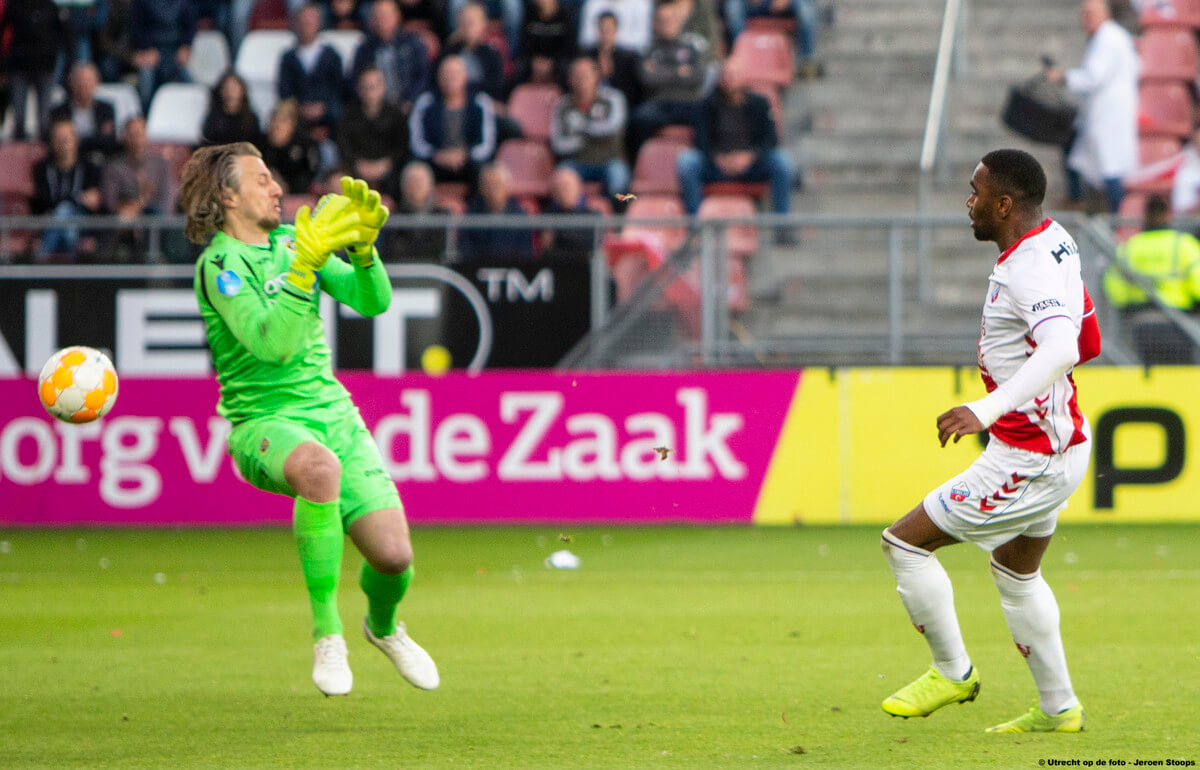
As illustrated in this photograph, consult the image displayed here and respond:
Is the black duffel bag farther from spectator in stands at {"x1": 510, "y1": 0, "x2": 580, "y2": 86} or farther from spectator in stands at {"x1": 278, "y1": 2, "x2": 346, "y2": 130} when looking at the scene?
spectator in stands at {"x1": 278, "y1": 2, "x2": 346, "y2": 130}

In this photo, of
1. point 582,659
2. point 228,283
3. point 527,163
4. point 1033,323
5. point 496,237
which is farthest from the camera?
point 527,163

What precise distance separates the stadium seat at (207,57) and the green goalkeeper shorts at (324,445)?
1225 centimetres

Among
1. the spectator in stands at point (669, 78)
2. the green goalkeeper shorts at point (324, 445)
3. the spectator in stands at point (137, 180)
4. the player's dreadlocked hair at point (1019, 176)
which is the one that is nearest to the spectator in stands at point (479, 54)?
the spectator in stands at point (669, 78)

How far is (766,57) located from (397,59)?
150 inches

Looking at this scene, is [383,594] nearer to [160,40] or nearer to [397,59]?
[397,59]

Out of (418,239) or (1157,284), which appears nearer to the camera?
(1157,284)

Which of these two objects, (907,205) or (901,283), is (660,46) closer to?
(907,205)

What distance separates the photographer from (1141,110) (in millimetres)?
16562

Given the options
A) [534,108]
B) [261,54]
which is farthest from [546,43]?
[261,54]

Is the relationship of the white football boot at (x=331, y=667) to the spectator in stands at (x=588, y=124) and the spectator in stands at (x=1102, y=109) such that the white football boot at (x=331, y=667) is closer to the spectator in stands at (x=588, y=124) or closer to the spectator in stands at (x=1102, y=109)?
the spectator in stands at (x=588, y=124)

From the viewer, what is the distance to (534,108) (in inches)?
640

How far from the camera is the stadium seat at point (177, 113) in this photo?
16391 millimetres

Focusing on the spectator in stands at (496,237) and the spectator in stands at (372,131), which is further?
the spectator in stands at (372,131)

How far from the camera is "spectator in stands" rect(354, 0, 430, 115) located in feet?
52.6
